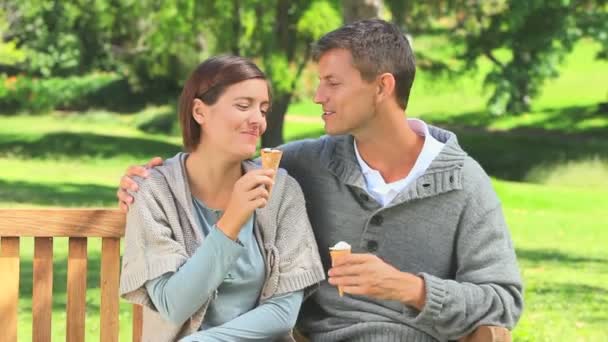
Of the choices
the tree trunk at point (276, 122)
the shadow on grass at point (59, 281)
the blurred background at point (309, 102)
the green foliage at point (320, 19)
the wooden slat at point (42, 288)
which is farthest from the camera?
the tree trunk at point (276, 122)

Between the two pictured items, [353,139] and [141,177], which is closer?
[141,177]

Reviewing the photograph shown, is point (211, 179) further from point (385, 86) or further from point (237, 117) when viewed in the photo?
point (385, 86)

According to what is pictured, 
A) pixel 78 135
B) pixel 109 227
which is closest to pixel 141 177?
pixel 109 227

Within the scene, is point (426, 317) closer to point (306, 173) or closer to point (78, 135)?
point (306, 173)

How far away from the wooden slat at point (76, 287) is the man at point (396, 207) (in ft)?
1.68

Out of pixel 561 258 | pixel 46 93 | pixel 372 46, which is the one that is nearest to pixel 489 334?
pixel 372 46

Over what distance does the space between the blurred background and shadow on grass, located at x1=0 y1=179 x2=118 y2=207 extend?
3 centimetres

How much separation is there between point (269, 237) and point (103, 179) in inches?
694

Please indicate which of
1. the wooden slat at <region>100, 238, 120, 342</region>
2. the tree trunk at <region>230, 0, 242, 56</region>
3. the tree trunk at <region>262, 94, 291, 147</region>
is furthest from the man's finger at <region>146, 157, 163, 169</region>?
the tree trunk at <region>230, 0, 242, 56</region>

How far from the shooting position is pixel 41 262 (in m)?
4.18

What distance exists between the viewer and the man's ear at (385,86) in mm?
3797

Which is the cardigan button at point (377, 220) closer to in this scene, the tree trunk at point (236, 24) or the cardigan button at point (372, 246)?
the cardigan button at point (372, 246)

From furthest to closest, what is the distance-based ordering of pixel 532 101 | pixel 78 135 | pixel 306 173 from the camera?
pixel 532 101 < pixel 78 135 < pixel 306 173

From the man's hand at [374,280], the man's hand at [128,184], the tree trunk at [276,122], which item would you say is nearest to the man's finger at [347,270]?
the man's hand at [374,280]
